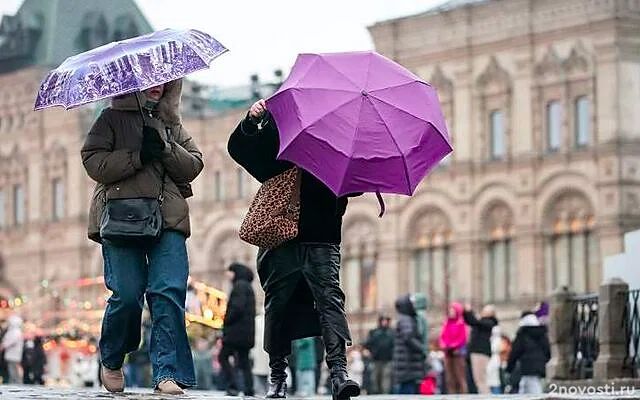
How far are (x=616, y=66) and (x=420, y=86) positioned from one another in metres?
37.6

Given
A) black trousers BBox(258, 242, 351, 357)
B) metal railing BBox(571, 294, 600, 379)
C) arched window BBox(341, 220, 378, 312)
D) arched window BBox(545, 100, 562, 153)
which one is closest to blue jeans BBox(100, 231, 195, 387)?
black trousers BBox(258, 242, 351, 357)

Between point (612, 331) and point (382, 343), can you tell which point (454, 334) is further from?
point (382, 343)

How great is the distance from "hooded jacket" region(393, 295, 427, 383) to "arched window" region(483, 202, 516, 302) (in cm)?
2762

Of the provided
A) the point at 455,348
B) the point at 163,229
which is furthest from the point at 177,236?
the point at 455,348

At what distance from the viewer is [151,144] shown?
36.6 ft

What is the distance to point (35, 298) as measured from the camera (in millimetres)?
65375

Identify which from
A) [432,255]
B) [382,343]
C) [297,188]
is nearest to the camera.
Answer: [297,188]

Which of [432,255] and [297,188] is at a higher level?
[432,255]

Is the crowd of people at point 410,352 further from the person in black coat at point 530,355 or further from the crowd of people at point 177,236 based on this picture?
the crowd of people at point 177,236

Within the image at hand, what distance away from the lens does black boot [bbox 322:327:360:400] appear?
10914 mm

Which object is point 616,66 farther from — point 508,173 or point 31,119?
point 31,119

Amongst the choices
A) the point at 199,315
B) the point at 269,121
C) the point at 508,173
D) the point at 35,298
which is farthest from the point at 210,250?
the point at 269,121

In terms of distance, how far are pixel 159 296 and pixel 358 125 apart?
141 cm

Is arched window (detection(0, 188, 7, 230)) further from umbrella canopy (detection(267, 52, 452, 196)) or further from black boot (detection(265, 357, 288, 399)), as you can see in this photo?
umbrella canopy (detection(267, 52, 452, 196))
